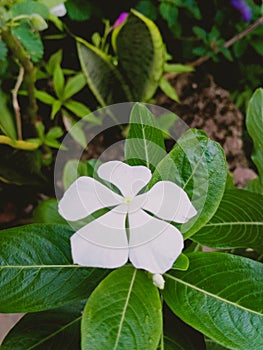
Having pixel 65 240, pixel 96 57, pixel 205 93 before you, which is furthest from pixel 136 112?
pixel 205 93

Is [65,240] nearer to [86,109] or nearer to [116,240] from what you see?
[116,240]

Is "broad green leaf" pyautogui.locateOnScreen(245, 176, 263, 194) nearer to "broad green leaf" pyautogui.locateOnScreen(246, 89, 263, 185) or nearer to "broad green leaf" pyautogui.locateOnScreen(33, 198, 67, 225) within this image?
"broad green leaf" pyautogui.locateOnScreen(246, 89, 263, 185)

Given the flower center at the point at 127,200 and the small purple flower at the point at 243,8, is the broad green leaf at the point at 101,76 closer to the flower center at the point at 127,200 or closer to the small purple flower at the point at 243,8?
the small purple flower at the point at 243,8

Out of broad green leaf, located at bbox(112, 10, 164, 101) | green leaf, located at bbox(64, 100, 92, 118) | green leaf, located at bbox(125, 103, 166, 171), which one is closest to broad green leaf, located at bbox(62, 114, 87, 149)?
green leaf, located at bbox(64, 100, 92, 118)

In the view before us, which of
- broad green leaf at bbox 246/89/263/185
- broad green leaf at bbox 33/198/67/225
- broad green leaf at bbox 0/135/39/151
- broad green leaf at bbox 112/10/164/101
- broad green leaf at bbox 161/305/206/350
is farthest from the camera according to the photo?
broad green leaf at bbox 112/10/164/101

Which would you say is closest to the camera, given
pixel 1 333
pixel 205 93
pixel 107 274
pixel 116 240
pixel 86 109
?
pixel 116 240

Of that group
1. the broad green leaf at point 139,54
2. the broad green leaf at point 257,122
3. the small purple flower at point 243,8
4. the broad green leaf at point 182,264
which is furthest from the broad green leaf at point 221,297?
the small purple flower at point 243,8
